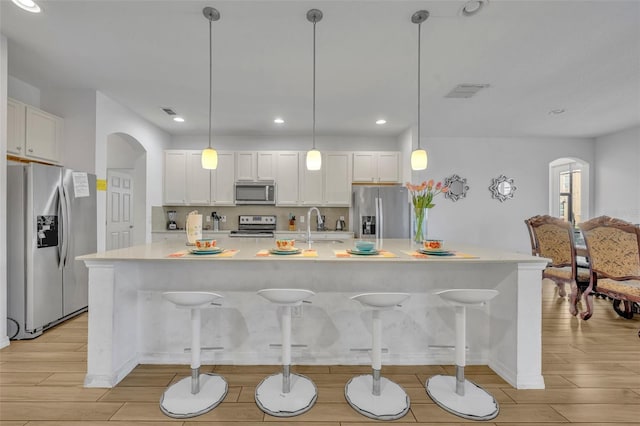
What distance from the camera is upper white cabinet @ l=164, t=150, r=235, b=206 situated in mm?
5520

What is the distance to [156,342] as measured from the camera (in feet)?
8.11

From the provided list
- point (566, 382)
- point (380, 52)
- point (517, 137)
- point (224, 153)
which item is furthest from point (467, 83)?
point (224, 153)

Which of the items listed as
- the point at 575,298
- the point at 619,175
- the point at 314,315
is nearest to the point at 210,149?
the point at 314,315

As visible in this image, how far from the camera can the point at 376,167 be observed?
18.2 feet

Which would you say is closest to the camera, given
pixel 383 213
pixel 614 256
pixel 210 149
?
pixel 210 149

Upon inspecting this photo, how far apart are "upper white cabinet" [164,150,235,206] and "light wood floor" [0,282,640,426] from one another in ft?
9.84

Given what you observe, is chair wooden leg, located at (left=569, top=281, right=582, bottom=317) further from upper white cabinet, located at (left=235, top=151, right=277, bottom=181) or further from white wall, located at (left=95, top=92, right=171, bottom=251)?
white wall, located at (left=95, top=92, right=171, bottom=251)

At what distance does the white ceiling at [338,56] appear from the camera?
2.30 meters

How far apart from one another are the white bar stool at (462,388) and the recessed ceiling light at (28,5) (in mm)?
3328

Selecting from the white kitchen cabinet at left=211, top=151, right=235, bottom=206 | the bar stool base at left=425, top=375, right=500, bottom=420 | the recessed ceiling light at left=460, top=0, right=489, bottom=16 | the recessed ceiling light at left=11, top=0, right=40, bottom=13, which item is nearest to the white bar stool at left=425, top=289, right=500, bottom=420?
the bar stool base at left=425, top=375, right=500, bottom=420

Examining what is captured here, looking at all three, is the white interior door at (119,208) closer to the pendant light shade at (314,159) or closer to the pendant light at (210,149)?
the pendant light at (210,149)

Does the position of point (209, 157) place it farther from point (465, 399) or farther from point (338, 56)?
point (465, 399)

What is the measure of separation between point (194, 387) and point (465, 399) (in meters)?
1.67

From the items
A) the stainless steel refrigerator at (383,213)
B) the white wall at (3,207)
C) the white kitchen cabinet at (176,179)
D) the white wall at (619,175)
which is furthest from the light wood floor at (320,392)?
the white wall at (619,175)
